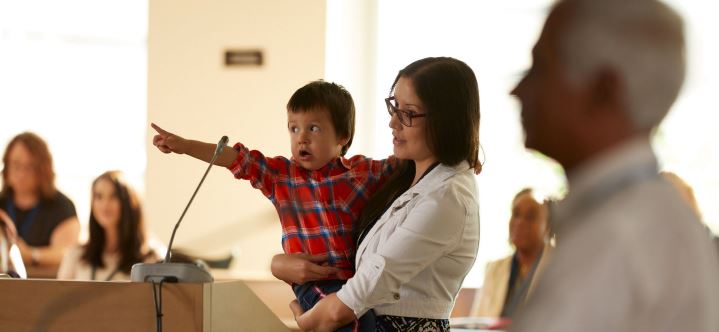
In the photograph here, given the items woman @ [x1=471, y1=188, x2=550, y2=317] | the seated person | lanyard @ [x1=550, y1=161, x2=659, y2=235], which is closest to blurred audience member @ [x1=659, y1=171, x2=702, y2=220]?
lanyard @ [x1=550, y1=161, x2=659, y2=235]

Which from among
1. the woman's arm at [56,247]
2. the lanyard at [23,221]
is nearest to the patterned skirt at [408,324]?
the woman's arm at [56,247]

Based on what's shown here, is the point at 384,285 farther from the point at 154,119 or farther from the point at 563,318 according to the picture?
the point at 154,119

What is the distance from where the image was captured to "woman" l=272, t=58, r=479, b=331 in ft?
7.08

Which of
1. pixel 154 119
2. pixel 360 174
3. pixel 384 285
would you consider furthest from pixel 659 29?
pixel 154 119

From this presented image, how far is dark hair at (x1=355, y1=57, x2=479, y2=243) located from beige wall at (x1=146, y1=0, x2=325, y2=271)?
413 cm

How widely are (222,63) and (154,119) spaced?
571 mm

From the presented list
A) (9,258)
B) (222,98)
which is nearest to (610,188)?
(9,258)

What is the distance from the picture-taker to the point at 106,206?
431 cm

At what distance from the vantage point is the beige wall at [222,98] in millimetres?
6445

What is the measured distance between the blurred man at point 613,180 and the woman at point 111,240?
129 inches

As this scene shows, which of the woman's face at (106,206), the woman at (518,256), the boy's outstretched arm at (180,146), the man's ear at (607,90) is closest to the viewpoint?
the man's ear at (607,90)

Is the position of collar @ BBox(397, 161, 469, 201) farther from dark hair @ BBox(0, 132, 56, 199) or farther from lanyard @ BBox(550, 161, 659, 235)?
dark hair @ BBox(0, 132, 56, 199)

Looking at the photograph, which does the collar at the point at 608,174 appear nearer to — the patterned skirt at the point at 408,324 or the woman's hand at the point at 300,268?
the patterned skirt at the point at 408,324

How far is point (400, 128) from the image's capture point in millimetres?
2234
